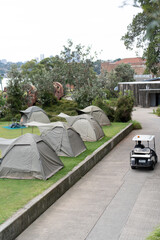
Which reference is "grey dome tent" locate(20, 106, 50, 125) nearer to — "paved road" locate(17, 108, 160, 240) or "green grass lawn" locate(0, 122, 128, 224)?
"green grass lawn" locate(0, 122, 128, 224)

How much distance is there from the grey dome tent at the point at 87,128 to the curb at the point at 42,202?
3639 millimetres

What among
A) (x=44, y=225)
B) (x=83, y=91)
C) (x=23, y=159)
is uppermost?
(x=83, y=91)

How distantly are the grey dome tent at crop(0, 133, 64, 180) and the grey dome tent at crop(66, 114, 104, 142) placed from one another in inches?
299

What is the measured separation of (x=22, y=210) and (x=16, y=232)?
0.76m

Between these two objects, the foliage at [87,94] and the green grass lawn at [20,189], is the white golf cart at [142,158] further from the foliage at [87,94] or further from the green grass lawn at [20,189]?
the foliage at [87,94]

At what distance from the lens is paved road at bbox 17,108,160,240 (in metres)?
8.80

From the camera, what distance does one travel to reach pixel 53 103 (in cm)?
3672

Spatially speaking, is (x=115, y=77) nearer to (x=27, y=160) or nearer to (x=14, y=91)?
(x=14, y=91)

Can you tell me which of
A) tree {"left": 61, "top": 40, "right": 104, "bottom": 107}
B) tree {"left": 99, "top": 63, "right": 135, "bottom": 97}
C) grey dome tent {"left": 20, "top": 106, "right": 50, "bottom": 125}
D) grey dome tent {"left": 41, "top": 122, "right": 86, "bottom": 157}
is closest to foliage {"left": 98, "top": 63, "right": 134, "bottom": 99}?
tree {"left": 99, "top": 63, "right": 135, "bottom": 97}

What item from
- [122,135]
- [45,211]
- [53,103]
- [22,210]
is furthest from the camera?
[53,103]

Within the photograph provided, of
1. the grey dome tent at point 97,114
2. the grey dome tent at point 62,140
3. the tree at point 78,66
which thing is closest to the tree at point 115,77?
the tree at point 78,66

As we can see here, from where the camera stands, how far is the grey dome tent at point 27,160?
41.1 ft

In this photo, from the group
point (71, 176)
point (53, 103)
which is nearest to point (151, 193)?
point (71, 176)

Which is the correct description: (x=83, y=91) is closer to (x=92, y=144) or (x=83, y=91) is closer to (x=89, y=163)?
(x=92, y=144)
